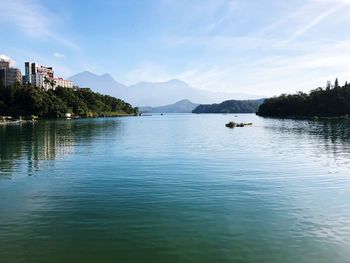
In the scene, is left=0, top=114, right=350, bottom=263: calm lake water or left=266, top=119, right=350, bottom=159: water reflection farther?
left=266, top=119, right=350, bottom=159: water reflection

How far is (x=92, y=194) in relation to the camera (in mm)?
26234

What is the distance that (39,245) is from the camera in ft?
54.0

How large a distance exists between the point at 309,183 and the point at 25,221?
21.2 metres

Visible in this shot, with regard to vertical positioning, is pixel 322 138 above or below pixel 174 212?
above

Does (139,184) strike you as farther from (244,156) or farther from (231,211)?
(244,156)

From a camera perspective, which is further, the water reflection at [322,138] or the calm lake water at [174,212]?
the water reflection at [322,138]

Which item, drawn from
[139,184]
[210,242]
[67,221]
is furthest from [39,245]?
[139,184]

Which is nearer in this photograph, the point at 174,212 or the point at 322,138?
the point at 174,212

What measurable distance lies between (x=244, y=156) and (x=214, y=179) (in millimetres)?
17780

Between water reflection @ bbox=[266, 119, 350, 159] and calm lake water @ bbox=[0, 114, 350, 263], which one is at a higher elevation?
water reflection @ bbox=[266, 119, 350, 159]

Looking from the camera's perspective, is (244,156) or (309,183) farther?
(244,156)

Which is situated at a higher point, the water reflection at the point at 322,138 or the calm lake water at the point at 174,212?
the water reflection at the point at 322,138

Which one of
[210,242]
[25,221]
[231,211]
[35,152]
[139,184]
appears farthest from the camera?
[35,152]

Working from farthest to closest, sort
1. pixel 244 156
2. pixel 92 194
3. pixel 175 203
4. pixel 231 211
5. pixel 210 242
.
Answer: pixel 244 156 < pixel 92 194 < pixel 175 203 < pixel 231 211 < pixel 210 242
